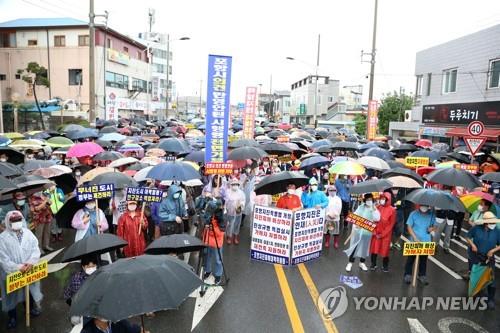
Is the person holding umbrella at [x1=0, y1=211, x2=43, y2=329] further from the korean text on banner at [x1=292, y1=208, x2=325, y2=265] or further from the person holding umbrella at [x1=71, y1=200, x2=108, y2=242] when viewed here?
the korean text on banner at [x1=292, y1=208, x2=325, y2=265]

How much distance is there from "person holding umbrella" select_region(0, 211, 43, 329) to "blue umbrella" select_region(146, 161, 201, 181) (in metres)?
2.66

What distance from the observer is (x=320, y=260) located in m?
8.83

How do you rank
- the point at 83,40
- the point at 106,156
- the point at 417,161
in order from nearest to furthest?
1. the point at 106,156
2. the point at 417,161
3. the point at 83,40

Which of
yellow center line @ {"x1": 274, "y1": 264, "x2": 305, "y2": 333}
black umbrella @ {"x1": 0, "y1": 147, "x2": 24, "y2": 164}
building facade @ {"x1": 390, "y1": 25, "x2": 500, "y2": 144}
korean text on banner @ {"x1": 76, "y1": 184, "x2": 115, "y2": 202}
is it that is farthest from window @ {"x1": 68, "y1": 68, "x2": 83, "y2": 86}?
yellow center line @ {"x1": 274, "y1": 264, "x2": 305, "y2": 333}

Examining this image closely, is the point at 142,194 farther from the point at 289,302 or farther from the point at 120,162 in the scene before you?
the point at 120,162

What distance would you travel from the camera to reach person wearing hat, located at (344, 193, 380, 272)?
315 inches

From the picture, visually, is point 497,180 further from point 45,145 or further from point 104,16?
point 104,16

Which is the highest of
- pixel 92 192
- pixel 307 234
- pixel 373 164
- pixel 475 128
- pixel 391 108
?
pixel 391 108

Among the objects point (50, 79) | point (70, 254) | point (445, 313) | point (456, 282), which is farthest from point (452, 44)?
point (50, 79)

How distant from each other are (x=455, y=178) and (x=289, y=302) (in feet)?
15.6

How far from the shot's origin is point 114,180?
25.4ft

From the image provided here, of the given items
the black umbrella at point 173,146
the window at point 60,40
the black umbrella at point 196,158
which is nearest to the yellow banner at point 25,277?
the black umbrella at point 196,158

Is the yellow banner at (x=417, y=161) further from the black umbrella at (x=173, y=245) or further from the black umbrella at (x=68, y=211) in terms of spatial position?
the black umbrella at (x=68, y=211)

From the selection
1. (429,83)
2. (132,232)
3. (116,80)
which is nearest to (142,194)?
(132,232)
